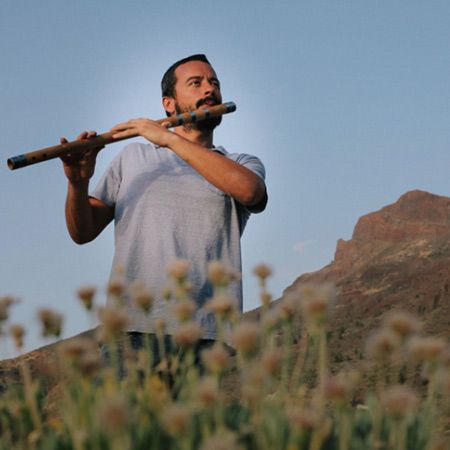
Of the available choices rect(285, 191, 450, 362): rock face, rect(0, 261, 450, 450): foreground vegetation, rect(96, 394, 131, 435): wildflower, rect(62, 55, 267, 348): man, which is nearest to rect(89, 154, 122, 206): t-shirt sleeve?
rect(62, 55, 267, 348): man

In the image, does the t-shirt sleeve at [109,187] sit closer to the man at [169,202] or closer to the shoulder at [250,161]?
the man at [169,202]

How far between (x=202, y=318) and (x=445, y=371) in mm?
1175

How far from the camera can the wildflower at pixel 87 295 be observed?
5.81 ft

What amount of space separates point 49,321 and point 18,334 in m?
0.14

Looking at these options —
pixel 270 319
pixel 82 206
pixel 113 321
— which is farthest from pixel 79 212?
pixel 113 321

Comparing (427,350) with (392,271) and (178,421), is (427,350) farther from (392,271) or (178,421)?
(392,271)

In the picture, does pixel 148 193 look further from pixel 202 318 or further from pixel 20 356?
pixel 20 356

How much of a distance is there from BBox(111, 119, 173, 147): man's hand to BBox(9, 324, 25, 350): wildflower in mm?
1184

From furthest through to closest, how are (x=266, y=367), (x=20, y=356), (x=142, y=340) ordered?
(x=142, y=340)
(x=20, y=356)
(x=266, y=367)

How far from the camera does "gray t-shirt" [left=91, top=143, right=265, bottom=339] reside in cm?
278

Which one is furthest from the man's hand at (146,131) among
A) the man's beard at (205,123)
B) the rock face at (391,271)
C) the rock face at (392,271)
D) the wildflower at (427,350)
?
the rock face at (391,271)

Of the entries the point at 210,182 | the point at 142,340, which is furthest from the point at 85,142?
the point at 142,340

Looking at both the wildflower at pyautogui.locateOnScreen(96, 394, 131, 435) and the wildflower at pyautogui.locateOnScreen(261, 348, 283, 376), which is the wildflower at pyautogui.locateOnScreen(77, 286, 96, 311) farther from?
the wildflower at pyautogui.locateOnScreen(96, 394, 131, 435)

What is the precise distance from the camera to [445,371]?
1.66m
